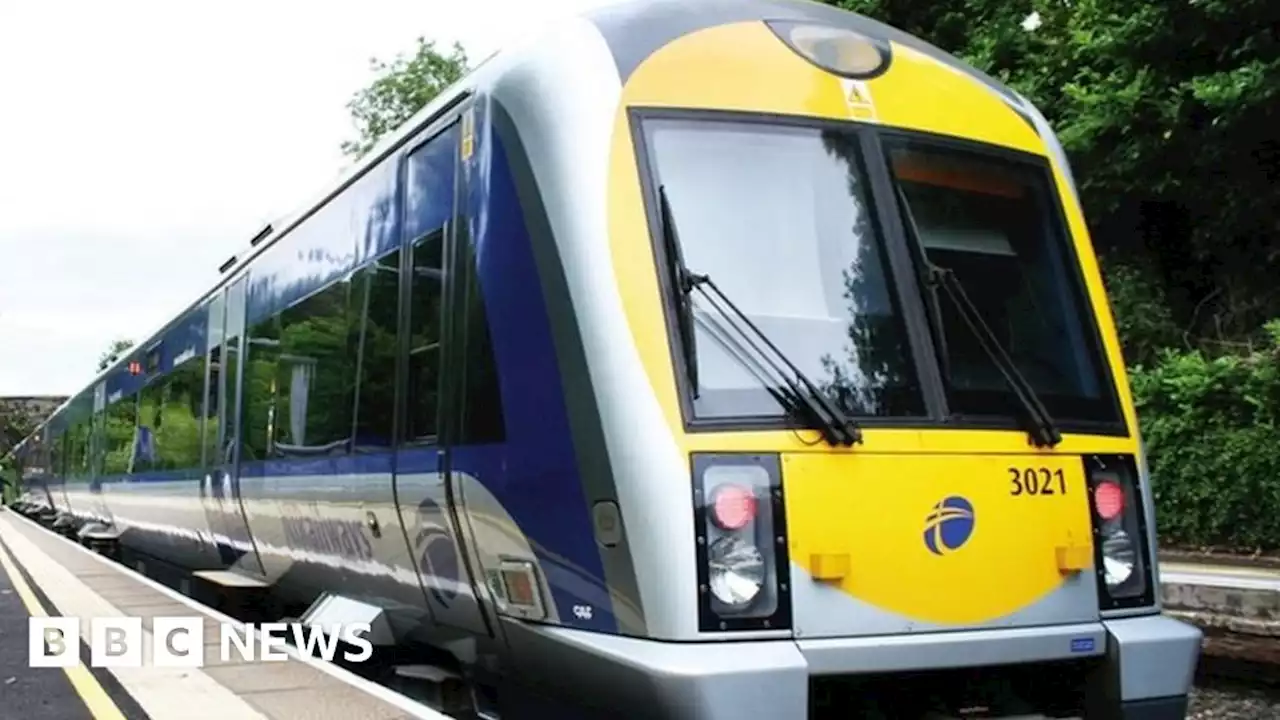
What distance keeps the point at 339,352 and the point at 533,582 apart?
2319mm

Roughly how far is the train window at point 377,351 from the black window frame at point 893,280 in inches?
66.3

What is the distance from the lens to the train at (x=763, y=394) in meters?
3.61

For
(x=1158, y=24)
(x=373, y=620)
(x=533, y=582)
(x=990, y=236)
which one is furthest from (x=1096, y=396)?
(x=1158, y=24)

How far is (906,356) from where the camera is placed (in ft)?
13.2

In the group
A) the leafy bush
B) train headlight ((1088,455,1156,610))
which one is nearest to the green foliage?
the leafy bush

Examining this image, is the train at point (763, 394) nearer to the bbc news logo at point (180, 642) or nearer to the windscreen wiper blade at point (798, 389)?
the windscreen wiper blade at point (798, 389)

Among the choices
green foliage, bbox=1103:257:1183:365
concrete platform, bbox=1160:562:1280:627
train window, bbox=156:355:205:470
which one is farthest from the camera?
green foliage, bbox=1103:257:1183:365

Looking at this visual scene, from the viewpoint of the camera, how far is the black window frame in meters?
3.75

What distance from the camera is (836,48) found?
14.7 feet

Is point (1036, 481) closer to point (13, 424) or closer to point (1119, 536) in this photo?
point (1119, 536)

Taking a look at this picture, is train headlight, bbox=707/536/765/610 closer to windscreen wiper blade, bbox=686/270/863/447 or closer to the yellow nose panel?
the yellow nose panel

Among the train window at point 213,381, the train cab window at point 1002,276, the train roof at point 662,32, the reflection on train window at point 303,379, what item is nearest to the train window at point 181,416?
the train window at point 213,381

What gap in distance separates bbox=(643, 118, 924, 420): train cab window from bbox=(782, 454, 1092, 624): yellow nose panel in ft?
0.71

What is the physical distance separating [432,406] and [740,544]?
1616 mm
